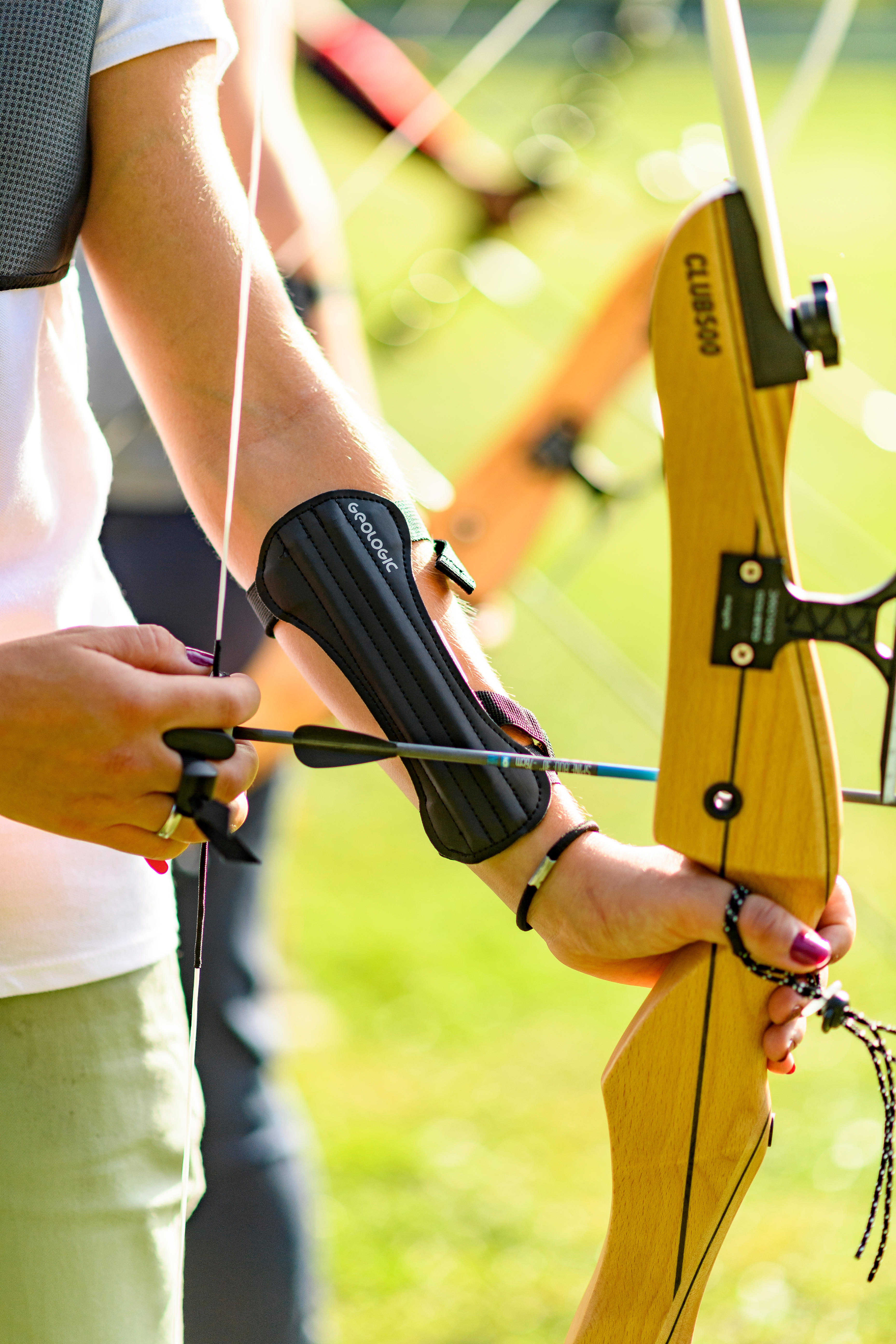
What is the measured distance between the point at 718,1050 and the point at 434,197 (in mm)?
11384

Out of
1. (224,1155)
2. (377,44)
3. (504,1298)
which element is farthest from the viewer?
(377,44)

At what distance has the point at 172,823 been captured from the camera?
643 mm

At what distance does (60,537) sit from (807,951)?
17.3 inches

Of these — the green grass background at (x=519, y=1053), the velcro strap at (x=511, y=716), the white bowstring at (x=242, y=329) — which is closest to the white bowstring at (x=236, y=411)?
the white bowstring at (x=242, y=329)

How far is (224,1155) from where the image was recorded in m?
1.22

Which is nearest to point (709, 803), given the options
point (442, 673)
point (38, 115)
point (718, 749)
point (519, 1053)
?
point (718, 749)

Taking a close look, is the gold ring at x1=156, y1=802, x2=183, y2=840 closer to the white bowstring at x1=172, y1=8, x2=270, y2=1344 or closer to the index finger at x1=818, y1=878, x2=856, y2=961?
the white bowstring at x1=172, y1=8, x2=270, y2=1344

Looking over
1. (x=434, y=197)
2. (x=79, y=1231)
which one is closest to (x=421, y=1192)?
(x=79, y=1231)

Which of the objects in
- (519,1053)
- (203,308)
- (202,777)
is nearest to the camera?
(202,777)

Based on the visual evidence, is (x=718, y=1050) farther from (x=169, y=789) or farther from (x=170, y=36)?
(x=170, y=36)

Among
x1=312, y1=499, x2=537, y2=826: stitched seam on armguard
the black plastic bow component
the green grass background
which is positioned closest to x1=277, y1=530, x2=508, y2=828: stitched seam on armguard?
x1=312, y1=499, x2=537, y2=826: stitched seam on armguard

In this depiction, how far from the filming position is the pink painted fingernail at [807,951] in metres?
0.66

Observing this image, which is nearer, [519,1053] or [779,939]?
[779,939]

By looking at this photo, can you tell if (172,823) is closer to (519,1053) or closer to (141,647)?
(141,647)
